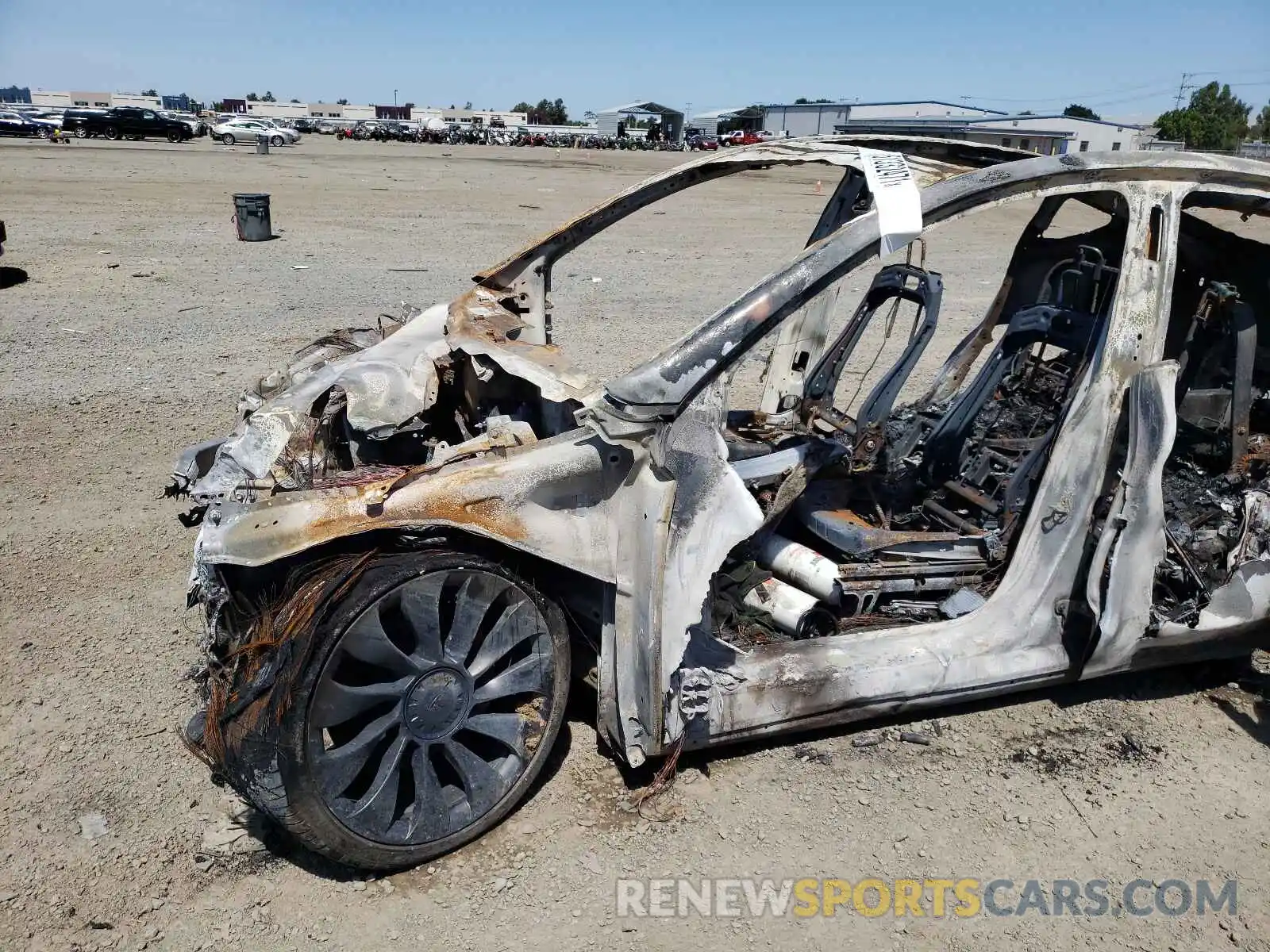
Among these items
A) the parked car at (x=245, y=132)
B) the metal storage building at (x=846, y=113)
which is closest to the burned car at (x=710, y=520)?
the parked car at (x=245, y=132)

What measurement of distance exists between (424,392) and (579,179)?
86.7ft

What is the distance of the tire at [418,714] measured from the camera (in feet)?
7.78

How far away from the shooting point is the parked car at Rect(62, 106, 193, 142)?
38.5 m

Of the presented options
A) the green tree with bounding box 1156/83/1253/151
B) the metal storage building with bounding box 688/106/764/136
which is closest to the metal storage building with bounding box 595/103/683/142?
the metal storage building with bounding box 688/106/764/136

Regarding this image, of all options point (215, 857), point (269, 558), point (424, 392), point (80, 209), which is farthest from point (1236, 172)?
point (80, 209)

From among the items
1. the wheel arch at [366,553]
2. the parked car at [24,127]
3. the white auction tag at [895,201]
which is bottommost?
the parked car at [24,127]

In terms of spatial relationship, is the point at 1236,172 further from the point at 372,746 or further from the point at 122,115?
the point at 122,115

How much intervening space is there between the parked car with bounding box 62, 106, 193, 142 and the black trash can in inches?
1263

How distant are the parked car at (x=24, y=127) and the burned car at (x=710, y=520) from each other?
4456 centimetres

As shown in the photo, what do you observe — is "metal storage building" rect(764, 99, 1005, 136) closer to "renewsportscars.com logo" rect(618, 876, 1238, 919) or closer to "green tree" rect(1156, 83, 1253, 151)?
"green tree" rect(1156, 83, 1253, 151)

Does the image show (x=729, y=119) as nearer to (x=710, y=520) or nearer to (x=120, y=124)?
(x=120, y=124)

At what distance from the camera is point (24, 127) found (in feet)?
128

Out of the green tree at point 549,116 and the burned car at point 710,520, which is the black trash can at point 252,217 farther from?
the green tree at point 549,116

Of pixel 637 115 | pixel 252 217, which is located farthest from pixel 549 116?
pixel 252 217
